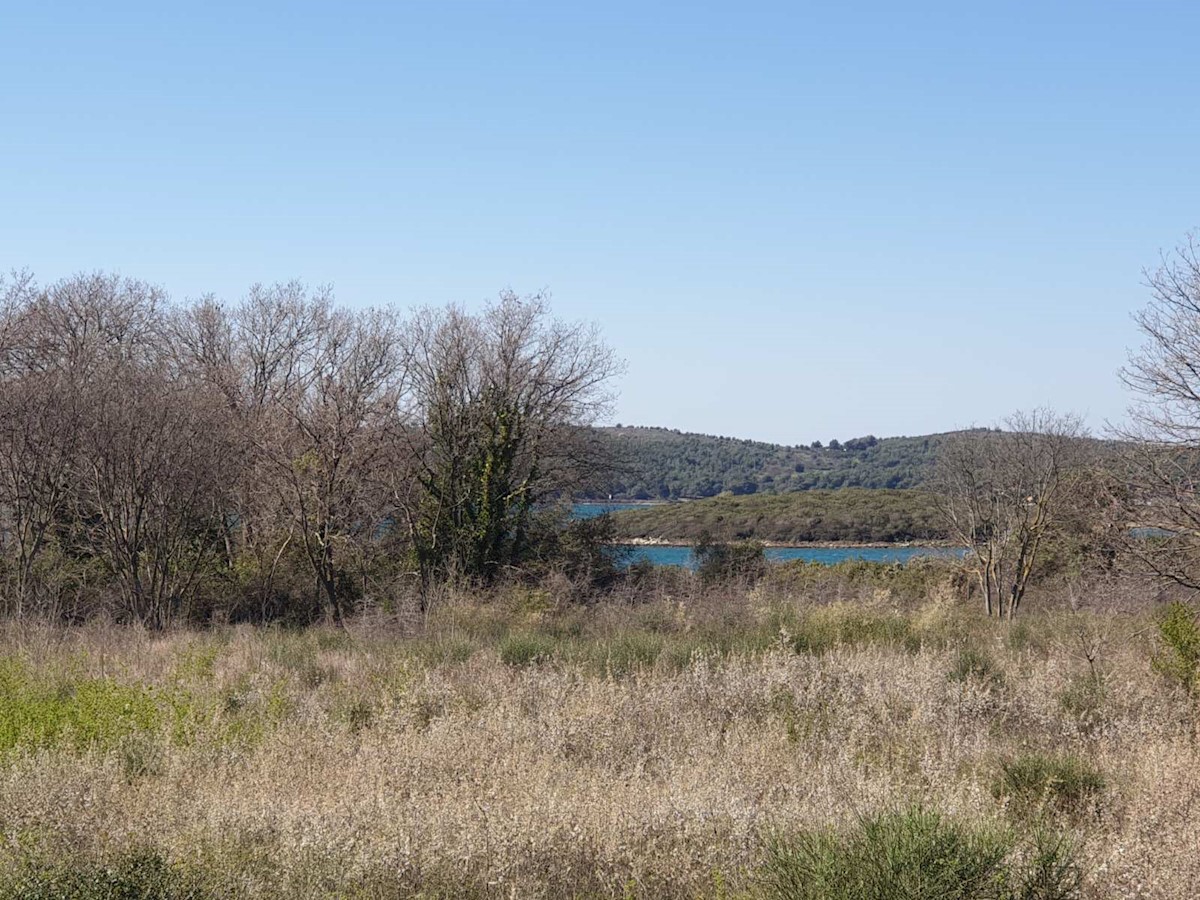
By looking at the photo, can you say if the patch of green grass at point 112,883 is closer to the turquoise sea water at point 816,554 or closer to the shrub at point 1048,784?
the shrub at point 1048,784

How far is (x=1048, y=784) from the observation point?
655 cm

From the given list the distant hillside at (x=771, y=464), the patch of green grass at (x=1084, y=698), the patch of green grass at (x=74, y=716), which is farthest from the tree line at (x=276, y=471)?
the distant hillside at (x=771, y=464)

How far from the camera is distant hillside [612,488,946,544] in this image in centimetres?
4678

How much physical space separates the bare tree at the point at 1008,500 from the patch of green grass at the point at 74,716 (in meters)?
25.2

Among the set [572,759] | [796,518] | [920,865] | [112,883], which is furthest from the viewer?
[796,518]

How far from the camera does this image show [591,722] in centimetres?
859

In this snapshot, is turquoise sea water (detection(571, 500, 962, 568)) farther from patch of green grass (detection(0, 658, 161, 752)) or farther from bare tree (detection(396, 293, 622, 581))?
patch of green grass (detection(0, 658, 161, 752))

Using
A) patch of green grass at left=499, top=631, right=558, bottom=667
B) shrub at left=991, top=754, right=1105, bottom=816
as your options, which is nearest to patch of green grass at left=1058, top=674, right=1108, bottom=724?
shrub at left=991, top=754, right=1105, bottom=816

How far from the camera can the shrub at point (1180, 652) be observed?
396 inches

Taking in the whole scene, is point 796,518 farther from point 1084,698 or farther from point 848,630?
point 1084,698

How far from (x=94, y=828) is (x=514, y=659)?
6964mm

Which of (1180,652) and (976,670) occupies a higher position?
(1180,652)

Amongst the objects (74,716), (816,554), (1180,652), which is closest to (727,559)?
(816,554)

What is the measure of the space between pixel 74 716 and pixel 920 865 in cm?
674
